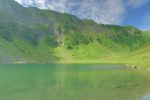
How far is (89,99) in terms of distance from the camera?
5241 cm

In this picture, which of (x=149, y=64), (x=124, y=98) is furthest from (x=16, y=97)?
(x=149, y=64)

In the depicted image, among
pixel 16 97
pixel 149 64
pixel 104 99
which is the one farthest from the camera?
pixel 149 64

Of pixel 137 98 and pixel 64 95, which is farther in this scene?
pixel 64 95

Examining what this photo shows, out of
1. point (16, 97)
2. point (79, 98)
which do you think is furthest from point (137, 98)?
point (16, 97)

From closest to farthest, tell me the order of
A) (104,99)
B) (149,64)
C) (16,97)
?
(104,99)
(16,97)
(149,64)

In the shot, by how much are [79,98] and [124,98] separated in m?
8.62

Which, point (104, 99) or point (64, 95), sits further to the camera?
point (64, 95)

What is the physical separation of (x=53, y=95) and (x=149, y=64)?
112 m

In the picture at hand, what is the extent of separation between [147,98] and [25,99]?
23.1 metres

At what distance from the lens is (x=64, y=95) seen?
5744 cm

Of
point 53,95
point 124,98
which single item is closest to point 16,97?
point 53,95

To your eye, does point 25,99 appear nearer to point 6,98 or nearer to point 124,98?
point 6,98

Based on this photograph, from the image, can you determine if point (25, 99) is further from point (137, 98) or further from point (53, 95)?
point (137, 98)

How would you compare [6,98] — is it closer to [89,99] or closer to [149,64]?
[89,99]
